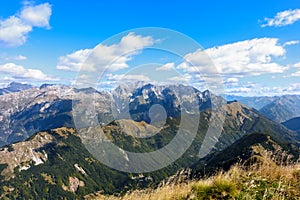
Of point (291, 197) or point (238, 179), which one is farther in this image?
point (238, 179)

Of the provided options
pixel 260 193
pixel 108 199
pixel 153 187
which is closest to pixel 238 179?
pixel 260 193

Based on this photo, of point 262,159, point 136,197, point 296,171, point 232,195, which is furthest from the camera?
point 262,159

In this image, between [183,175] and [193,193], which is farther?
[183,175]

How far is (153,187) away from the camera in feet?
36.6

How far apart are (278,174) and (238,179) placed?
1549mm

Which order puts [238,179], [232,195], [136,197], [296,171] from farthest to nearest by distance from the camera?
[296,171]
[238,179]
[136,197]
[232,195]

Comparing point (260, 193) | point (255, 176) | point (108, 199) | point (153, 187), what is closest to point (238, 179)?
point (255, 176)

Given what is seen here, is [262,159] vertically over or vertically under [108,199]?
over

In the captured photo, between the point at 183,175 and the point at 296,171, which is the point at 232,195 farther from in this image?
the point at 296,171

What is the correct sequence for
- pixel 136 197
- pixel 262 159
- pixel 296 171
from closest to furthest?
pixel 136 197 → pixel 296 171 → pixel 262 159

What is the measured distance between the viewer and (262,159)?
11.6 meters

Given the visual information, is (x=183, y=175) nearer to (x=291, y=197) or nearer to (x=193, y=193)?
(x=193, y=193)

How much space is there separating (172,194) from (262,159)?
15.1 ft

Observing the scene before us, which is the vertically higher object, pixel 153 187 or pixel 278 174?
pixel 278 174
